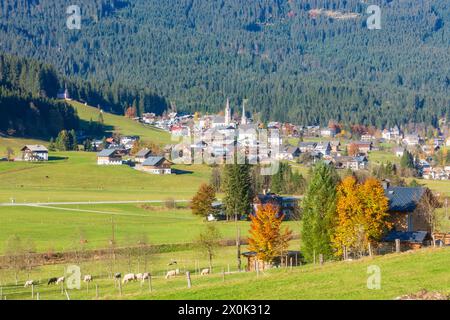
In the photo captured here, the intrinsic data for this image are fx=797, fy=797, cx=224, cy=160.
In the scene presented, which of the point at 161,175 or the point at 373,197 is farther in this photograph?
the point at 161,175

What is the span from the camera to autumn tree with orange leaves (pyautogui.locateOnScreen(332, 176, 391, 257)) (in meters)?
51.9

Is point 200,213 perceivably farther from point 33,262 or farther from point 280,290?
point 280,290

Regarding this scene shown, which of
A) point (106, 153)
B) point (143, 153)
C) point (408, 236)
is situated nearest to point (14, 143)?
point (106, 153)

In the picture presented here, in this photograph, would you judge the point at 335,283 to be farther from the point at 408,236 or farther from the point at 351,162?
the point at 351,162

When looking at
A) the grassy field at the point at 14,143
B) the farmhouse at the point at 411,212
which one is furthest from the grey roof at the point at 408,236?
the grassy field at the point at 14,143

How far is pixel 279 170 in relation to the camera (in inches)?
4638

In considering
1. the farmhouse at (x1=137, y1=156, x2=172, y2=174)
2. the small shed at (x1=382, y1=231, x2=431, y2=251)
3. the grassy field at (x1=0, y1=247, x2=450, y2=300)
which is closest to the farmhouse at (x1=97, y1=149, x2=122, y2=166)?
the farmhouse at (x1=137, y1=156, x2=172, y2=174)

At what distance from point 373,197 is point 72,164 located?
93017 millimetres

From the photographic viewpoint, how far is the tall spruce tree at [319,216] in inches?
2108

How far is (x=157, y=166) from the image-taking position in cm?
13912

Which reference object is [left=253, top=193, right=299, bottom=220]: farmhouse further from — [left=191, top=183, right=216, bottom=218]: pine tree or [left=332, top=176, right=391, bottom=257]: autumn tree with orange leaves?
[left=332, top=176, right=391, bottom=257]: autumn tree with orange leaves

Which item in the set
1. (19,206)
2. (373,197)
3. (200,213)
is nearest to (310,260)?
(373,197)

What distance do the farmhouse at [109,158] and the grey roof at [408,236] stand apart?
89.4 m

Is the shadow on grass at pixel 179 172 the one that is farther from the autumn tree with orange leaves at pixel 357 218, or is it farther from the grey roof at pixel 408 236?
the autumn tree with orange leaves at pixel 357 218
